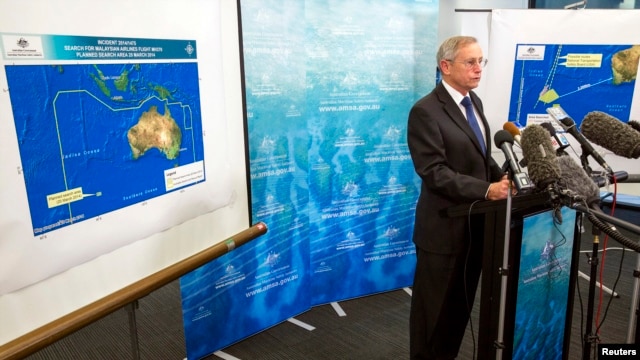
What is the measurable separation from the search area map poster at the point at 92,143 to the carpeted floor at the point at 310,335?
1375mm

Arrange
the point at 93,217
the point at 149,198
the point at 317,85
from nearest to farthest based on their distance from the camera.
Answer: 1. the point at 93,217
2. the point at 149,198
3. the point at 317,85

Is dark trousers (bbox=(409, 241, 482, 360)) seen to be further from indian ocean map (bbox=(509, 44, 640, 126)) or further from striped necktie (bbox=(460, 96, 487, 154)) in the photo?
indian ocean map (bbox=(509, 44, 640, 126))

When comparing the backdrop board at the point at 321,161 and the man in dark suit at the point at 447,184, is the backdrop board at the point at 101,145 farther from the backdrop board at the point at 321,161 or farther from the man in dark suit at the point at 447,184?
the man in dark suit at the point at 447,184

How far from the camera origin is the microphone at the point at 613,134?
5.74 feet

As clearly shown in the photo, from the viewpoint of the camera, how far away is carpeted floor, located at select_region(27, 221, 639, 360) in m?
2.92

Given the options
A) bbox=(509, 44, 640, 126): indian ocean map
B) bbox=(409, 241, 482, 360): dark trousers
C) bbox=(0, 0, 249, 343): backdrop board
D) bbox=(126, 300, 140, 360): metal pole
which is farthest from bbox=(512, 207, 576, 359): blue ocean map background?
bbox=(509, 44, 640, 126): indian ocean map

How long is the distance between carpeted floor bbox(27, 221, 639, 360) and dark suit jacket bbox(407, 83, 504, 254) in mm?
726

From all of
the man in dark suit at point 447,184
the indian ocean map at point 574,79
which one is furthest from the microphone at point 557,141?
the indian ocean map at point 574,79

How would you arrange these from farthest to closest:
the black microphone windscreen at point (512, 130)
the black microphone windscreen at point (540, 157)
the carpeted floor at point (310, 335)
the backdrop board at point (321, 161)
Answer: the carpeted floor at point (310, 335), the backdrop board at point (321, 161), the black microphone windscreen at point (512, 130), the black microphone windscreen at point (540, 157)

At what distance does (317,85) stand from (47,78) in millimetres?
1878

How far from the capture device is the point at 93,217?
1533 millimetres

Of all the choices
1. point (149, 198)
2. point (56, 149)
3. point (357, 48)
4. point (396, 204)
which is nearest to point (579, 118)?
point (396, 204)

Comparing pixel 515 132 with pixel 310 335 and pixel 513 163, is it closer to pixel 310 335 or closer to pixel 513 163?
pixel 513 163

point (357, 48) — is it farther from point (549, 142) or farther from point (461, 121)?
point (549, 142)
